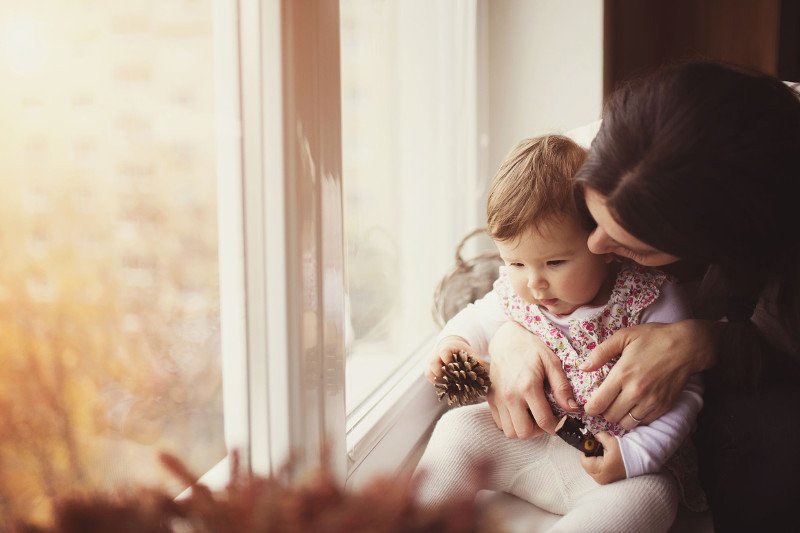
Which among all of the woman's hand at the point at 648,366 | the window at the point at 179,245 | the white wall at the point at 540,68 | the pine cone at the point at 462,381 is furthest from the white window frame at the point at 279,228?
the white wall at the point at 540,68

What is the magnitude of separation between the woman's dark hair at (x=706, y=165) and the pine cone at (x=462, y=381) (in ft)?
1.19

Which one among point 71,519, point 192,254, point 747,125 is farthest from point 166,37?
point 747,125

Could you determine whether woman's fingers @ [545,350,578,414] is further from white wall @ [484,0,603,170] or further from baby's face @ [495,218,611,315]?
white wall @ [484,0,603,170]

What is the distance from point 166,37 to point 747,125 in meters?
0.65

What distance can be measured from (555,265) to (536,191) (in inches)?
4.6

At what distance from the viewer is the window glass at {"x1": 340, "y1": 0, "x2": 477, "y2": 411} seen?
4.66 feet

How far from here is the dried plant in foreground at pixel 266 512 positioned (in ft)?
1.26

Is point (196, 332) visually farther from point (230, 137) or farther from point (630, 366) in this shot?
point (630, 366)

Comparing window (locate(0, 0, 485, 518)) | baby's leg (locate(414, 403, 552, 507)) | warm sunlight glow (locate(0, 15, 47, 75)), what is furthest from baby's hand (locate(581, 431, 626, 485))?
warm sunlight glow (locate(0, 15, 47, 75))

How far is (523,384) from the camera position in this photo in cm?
107

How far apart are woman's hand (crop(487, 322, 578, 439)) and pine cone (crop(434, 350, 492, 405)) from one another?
1.6 inches

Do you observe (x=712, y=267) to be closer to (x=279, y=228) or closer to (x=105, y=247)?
(x=279, y=228)

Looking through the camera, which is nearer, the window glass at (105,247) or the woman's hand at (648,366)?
the window glass at (105,247)

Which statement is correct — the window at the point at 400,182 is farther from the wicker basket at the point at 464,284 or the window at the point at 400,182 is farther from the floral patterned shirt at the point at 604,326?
the floral patterned shirt at the point at 604,326
